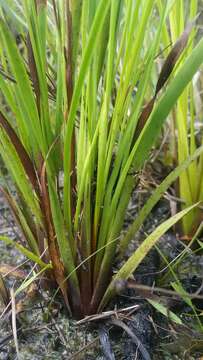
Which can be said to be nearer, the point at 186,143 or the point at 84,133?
the point at 84,133

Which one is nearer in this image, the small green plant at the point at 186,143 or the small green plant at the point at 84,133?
the small green plant at the point at 84,133

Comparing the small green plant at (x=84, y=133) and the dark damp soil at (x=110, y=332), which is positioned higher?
the small green plant at (x=84, y=133)

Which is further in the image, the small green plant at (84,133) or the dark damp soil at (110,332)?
the dark damp soil at (110,332)

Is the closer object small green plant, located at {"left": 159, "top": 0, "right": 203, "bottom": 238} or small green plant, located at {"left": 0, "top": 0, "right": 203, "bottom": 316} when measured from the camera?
small green plant, located at {"left": 0, "top": 0, "right": 203, "bottom": 316}

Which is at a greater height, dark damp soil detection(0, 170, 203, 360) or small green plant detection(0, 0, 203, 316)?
small green plant detection(0, 0, 203, 316)

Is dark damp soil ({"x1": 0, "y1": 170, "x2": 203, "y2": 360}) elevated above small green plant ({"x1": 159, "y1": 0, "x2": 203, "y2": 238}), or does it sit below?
below

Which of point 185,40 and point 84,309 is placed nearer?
point 185,40

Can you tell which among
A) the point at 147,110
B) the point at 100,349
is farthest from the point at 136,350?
the point at 147,110

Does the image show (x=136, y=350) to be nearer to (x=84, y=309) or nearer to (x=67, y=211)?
(x=84, y=309)
